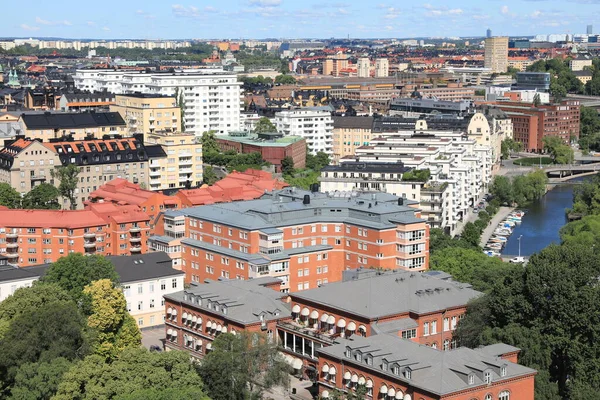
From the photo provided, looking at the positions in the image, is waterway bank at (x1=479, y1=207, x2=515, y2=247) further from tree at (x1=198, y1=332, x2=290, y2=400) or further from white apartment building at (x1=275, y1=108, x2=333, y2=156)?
tree at (x1=198, y1=332, x2=290, y2=400)

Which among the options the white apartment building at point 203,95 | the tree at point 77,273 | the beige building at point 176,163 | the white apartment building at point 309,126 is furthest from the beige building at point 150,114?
the tree at point 77,273

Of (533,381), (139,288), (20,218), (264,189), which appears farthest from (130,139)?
(533,381)

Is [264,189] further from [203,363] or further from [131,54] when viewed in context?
[131,54]

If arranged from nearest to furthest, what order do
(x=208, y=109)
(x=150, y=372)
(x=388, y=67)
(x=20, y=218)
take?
(x=150, y=372) → (x=20, y=218) → (x=208, y=109) → (x=388, y=67)

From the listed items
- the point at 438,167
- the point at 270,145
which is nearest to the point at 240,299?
the point at 438,167

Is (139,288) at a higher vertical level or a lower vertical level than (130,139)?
lower

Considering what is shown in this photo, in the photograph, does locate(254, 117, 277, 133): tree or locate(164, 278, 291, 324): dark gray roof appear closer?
locate(164, 278, 291, 324): dark gray roof

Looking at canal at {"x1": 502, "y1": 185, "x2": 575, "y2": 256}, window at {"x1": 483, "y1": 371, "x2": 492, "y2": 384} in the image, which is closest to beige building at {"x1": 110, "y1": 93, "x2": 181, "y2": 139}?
canal at {"x1": 502, "y1": 185, "x2": 575, "y2": 256}
